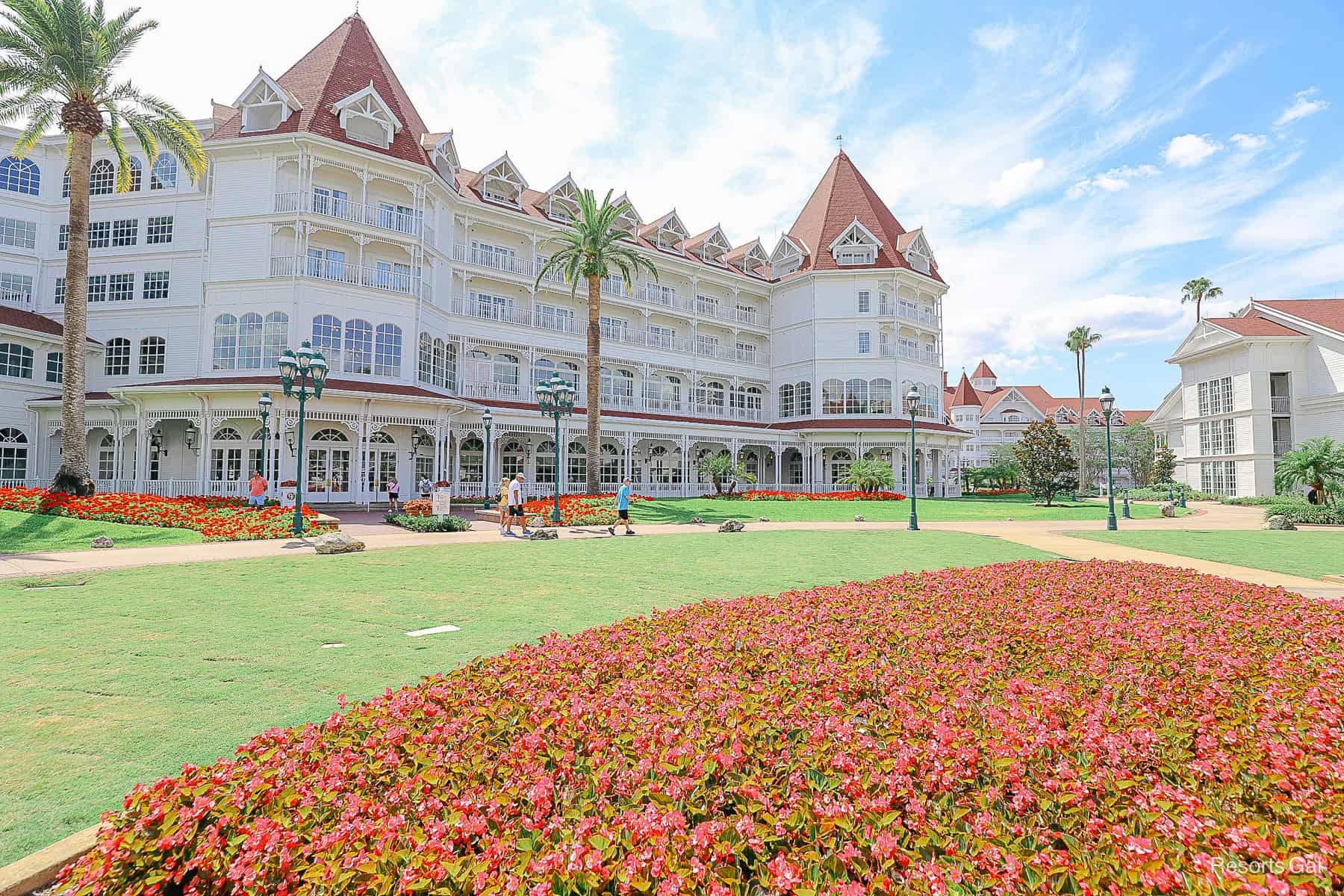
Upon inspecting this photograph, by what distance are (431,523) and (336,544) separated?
5069 millimetres

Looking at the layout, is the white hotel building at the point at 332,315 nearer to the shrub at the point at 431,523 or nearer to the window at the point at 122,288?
the window at the point at 122,288

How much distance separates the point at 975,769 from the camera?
3072 millimetres

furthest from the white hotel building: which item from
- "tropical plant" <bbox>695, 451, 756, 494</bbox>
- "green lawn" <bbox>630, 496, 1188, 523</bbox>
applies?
"green lawn" <bbox>630, 496, 1188, 523</bbox>

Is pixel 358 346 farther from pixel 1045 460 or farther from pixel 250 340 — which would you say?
pixel 1045 460

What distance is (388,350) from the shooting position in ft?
95.1

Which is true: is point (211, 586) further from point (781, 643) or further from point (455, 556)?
point (781, 643)

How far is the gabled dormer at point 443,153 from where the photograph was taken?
32.8 metres

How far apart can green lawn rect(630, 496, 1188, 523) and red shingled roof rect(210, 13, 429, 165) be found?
21.2 metres

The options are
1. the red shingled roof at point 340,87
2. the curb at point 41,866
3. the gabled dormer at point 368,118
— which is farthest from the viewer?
the gabled dormer at point 368,118

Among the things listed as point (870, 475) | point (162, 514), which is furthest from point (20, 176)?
point (870, 475)

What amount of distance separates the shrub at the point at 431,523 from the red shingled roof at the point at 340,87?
19.2 meters

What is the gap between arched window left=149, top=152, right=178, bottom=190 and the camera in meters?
31.5

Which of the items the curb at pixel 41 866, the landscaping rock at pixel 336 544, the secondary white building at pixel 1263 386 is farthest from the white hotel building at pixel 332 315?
the secondary white building at pixel 1263 386

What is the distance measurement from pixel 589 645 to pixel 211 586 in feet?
24.9
